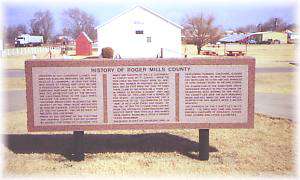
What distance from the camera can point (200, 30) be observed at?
50750 mm

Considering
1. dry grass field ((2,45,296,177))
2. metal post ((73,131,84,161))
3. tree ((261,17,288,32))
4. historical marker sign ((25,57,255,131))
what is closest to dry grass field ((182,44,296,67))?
dry grass field ((2,45,296,177))

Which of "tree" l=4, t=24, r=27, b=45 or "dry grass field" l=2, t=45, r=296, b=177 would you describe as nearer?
"dry grass field" l=2, t=45, r=296, b=177

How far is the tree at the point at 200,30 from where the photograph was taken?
5009 centimetres

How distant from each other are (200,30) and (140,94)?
149 ft

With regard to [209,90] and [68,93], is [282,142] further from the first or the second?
[68,93]

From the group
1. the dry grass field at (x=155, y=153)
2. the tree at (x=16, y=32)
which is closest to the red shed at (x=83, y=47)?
the tree at (x=16, y=32)

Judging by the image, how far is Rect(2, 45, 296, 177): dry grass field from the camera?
644cm

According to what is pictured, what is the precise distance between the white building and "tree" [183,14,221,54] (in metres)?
14.6

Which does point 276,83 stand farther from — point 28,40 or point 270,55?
point 28,40

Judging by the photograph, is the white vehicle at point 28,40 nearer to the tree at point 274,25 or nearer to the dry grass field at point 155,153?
the tree at point 274,25

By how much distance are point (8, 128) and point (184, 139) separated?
4.46 m

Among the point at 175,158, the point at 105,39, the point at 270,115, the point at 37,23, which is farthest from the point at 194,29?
the point at 175,158

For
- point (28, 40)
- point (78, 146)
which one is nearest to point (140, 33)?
point (78, 146)

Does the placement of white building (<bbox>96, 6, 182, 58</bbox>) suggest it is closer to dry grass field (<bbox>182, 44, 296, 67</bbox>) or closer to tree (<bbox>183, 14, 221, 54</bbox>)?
dry grass field (<bbox>182, 44, 296, 67</bbox>)
